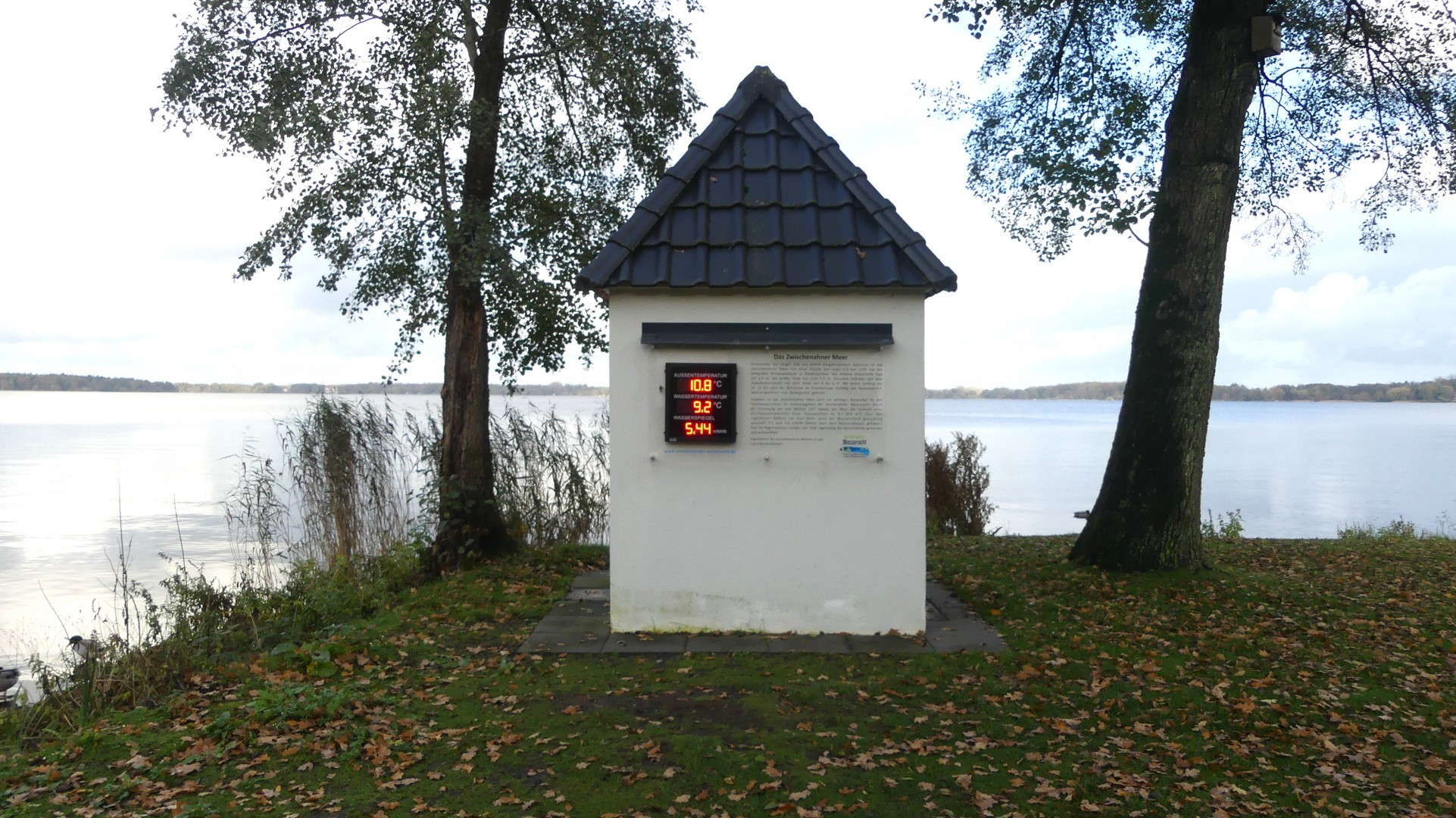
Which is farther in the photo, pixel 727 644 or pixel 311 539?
pixel 311 539

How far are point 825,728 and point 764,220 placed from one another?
376cm

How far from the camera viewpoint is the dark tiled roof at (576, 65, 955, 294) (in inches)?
244

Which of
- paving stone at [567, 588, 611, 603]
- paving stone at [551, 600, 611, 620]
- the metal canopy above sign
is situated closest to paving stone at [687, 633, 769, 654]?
paving stone at [551, 600, 611, 620]

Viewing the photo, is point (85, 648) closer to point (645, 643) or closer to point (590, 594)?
point (590, 594)

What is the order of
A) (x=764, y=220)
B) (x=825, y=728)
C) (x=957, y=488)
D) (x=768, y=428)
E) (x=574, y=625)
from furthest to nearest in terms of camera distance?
(x=957, y=488) < (x=574, y=625) < (x=764, y=220) < (x=768, y=428) < (x=825, y=728)

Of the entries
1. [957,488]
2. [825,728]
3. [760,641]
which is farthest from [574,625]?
[957,488]

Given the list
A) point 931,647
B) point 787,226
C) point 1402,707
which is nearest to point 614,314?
point 787,226

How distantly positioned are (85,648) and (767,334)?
5.63 m

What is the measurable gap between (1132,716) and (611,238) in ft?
15.6

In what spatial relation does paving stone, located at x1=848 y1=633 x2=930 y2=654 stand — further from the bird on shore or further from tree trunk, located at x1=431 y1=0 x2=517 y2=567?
the bird on shore

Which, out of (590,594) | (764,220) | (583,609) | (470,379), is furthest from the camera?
(470,379)

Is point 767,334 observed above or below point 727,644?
above

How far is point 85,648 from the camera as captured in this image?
6.38 metres

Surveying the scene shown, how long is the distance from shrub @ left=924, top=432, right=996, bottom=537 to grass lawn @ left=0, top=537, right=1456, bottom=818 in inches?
226
